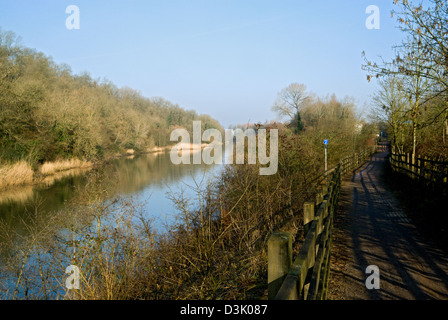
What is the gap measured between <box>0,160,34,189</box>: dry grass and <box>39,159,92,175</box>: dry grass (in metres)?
2.63

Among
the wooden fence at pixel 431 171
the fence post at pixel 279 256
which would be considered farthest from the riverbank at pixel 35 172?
the fence post at pixel 279 256

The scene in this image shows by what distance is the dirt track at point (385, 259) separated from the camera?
426cm

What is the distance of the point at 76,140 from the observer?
31469mm

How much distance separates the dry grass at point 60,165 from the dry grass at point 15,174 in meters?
2.63

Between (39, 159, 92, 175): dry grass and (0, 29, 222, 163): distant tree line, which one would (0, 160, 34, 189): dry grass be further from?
(39, 159, 92, 175): dry grass

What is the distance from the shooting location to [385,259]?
5484 mm

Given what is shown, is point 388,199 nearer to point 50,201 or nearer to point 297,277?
point 297,277

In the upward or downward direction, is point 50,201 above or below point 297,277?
below

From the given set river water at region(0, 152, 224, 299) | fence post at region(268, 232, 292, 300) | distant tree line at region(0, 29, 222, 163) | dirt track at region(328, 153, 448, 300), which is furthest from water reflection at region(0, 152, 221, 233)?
fence post at region(268, 232, 292, 300)

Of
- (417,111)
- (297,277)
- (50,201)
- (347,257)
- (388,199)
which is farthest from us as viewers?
(50,201)

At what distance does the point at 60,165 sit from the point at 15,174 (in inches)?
324
